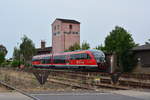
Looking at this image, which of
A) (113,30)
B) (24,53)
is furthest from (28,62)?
(113,30)

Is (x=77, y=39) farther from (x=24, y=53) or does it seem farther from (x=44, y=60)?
(x=44, y=60)

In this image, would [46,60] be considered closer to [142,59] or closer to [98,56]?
[98,56]

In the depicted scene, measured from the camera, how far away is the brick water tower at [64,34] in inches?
3086

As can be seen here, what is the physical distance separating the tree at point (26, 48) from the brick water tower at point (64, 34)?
6.67 metres

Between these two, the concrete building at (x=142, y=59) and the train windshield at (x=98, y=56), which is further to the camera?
the concrete building at (x=142, y=59)

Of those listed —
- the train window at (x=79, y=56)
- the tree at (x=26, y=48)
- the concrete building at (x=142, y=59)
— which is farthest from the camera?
the tree at (x=26, y=48)

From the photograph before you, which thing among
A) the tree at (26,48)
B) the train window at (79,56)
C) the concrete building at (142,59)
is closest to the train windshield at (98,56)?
the train window at (79,56)

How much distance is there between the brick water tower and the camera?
78.4 m

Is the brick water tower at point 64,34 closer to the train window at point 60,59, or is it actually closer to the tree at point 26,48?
the tree at point 26,48

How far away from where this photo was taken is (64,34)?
7906cm

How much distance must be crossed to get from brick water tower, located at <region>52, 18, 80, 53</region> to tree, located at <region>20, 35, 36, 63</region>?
21.9ft

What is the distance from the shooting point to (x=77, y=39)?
82125mm

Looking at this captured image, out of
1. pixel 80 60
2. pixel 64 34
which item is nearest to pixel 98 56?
pixel 80 60

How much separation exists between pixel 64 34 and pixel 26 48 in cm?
1223
